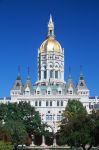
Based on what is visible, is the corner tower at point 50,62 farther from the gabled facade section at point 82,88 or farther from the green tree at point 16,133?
the green tree at point 16,133

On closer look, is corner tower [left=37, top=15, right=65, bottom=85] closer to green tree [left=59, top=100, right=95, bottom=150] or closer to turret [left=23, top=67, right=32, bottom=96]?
turret [left=23, top=67, right=32, bottom=96]

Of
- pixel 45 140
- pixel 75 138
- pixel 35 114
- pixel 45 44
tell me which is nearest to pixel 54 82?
pixel 45 44

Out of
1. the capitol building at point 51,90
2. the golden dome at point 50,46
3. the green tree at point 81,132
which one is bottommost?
the green tree at point 81,132

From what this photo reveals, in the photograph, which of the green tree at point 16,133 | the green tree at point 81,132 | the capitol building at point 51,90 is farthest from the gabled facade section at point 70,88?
the green tree at point 81,132

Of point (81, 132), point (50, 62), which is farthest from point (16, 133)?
point (50, 62)

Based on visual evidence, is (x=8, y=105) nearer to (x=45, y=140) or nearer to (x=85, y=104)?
(x=45, y=140)

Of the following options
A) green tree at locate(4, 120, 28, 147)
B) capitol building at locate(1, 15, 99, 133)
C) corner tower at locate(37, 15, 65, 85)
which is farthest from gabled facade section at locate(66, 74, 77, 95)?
green tree at locate(4, 120, 28, 147)

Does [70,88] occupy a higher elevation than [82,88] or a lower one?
lower

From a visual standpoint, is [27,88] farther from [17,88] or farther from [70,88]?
[70,88]

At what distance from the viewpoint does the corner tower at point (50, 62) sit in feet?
448

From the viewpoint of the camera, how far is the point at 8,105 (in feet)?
323

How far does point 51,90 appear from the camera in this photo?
12900cm

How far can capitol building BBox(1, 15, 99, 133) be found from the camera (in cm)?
12731

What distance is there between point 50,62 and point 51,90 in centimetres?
1290
